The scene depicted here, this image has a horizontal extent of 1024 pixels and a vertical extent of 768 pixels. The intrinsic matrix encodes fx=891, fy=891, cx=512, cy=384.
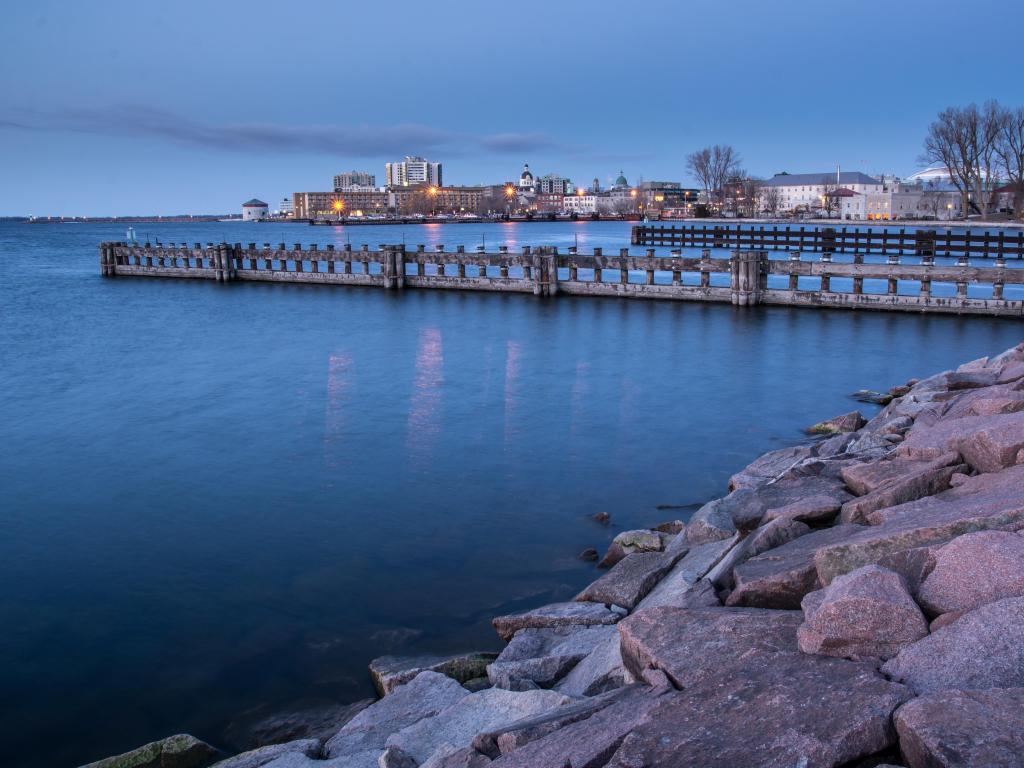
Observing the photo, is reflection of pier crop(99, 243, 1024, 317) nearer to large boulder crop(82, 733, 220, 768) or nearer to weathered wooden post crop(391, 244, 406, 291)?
weathered wooden post crop(391, 244, 406, 291)

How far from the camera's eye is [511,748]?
4.30 meters

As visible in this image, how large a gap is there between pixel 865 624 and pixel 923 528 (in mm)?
1209

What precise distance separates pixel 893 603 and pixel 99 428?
14.2m

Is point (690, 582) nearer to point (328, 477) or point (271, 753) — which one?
point (271, 753)

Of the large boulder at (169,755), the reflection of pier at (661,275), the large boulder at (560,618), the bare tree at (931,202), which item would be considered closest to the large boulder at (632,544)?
the large boulder at (560,618)

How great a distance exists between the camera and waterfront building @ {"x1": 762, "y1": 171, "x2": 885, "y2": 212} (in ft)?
518

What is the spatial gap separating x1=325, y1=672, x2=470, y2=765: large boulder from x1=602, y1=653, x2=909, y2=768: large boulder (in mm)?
1983

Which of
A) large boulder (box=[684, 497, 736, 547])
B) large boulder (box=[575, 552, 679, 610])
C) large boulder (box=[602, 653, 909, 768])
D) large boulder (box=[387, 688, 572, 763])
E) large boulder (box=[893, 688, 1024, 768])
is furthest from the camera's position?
large boulder (box=[684, 497, 736, 547])

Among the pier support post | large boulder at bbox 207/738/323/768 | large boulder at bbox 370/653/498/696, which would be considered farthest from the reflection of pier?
large boulder at bbox 207/738/323/768

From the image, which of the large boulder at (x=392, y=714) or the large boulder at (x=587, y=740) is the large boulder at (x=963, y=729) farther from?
the large boulder at (x=392, y=714)

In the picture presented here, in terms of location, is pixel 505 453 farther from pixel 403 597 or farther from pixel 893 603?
pixel 893 603

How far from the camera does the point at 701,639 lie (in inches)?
187

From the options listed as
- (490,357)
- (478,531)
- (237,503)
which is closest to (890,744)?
(478,531)

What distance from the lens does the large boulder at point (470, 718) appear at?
5008 millimetres
